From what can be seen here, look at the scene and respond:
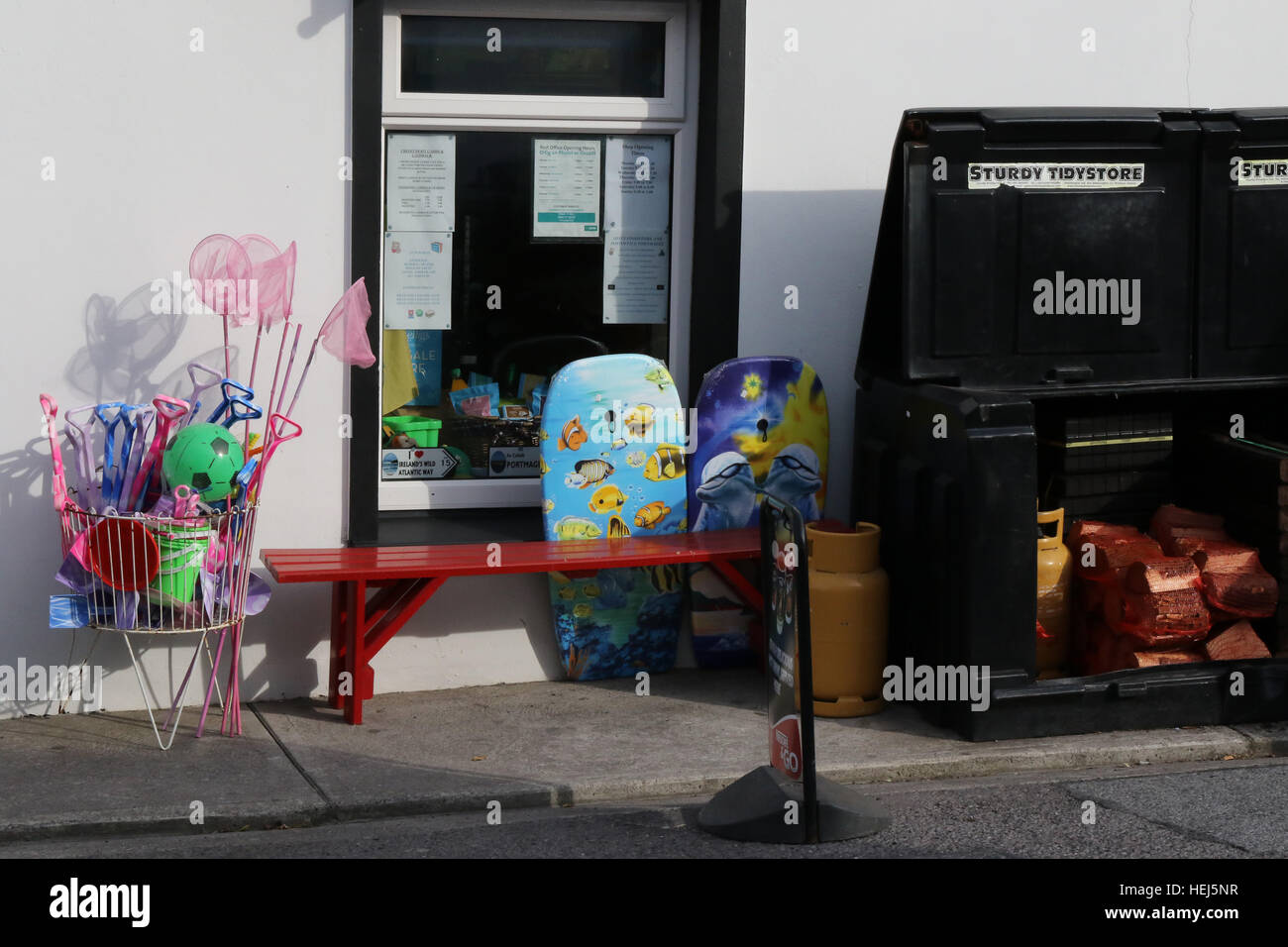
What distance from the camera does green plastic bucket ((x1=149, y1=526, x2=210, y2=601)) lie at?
18.6ft

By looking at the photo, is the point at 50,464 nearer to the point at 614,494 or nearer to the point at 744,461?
the point at 614,494

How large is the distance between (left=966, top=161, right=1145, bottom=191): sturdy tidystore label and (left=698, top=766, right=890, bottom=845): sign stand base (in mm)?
2569

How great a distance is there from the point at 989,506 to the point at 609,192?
226 centimetres

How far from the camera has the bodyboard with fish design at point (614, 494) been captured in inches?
261

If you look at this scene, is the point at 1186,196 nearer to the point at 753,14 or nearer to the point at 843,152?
the point at 843,152

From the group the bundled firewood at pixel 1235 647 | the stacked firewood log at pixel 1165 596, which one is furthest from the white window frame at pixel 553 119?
the bundled firewood at pixel 1235 647

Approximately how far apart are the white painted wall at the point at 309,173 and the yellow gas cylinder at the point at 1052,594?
1.15m

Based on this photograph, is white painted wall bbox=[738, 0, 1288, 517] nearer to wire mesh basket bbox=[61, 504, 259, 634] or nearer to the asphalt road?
the asphalt road

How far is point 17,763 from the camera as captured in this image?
563 centimetres

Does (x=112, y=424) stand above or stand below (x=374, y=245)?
below

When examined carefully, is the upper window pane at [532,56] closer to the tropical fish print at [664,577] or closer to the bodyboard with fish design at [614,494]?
the bodyboard with fish design at [614,494]

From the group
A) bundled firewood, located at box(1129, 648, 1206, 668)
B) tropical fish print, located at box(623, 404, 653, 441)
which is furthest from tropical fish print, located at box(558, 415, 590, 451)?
bundled firewood, located at box(1129, 648, 1206, 668)

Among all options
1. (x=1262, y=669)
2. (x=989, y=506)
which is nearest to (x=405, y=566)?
(x=989, y=506)
